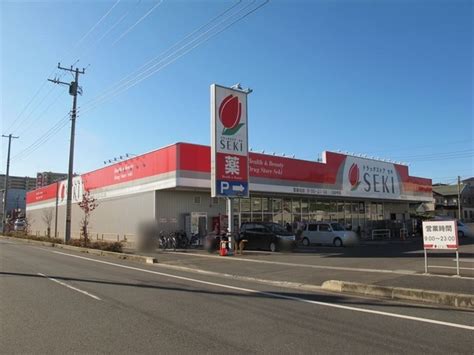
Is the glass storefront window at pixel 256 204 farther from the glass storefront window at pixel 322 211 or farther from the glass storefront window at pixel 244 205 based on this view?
the glass storefront window at pixel 322 211

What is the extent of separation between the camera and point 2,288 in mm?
11648

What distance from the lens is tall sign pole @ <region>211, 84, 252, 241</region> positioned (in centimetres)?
2341

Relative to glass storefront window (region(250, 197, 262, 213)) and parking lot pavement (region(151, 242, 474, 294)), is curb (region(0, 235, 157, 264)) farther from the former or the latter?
glass storefront window (region(250, 197, 262, 213))

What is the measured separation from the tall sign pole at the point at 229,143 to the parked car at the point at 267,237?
247 centimetres

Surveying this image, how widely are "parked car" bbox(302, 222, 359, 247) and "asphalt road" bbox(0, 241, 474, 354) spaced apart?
18.0 meters

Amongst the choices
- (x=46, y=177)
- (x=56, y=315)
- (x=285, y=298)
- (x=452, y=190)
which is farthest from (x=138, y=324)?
(x=452, y=190)

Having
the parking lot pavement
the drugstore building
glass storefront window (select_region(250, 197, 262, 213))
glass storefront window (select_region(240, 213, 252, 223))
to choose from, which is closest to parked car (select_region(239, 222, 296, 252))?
the drugstore building

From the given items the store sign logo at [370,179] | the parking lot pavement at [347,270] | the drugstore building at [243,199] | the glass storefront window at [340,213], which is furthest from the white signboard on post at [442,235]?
the glass storefront window at [340,213]

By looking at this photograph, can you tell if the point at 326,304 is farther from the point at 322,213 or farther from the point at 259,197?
the point at 322,213

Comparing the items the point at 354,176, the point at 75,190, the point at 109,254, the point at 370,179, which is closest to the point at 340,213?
the point at 354,176

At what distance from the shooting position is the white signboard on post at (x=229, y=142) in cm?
2339

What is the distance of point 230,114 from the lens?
79.7 feet

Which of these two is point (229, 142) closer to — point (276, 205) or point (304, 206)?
point (276, 205)

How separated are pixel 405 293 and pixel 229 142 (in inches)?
590
